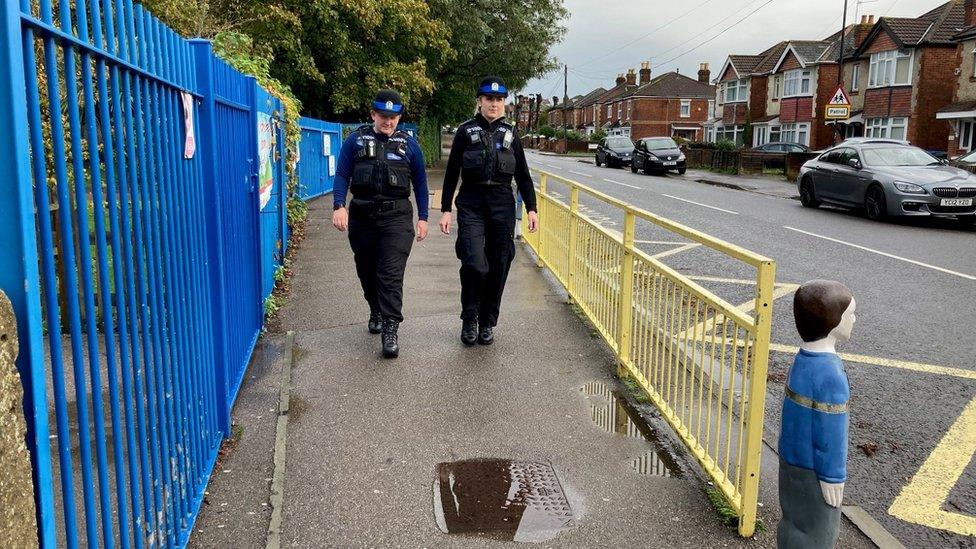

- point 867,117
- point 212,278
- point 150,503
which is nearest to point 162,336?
point 150,503

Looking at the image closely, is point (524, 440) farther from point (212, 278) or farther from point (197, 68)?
point (197, 68)

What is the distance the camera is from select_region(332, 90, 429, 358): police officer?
5.54m

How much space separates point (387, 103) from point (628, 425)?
8.90 ft

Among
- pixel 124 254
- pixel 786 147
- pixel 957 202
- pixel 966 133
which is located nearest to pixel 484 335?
pixel 124 254

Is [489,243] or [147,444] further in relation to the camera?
[489,243]

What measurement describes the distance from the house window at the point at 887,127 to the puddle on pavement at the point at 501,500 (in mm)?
38298

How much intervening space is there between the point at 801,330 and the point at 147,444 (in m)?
2.21

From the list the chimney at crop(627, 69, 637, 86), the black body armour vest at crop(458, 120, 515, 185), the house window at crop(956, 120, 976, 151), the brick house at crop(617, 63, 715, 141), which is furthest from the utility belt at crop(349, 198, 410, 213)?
the chimney at crop(627, 69, 637, 86)

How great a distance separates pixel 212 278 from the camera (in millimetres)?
3824

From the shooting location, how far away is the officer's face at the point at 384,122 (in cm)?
554

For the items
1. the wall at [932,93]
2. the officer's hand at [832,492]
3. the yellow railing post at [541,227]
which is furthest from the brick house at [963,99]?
the officer's hand at [832,492]

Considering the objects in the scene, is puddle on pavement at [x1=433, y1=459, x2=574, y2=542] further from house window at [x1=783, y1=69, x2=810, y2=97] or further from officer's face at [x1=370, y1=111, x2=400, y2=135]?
house window at [x1=783, y1=69, x2=810, y2=97]

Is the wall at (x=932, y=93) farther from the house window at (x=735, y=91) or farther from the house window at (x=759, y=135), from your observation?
the house window at (x=735, y=91)

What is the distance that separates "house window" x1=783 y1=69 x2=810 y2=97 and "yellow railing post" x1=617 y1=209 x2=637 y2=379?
47881 millimetres
